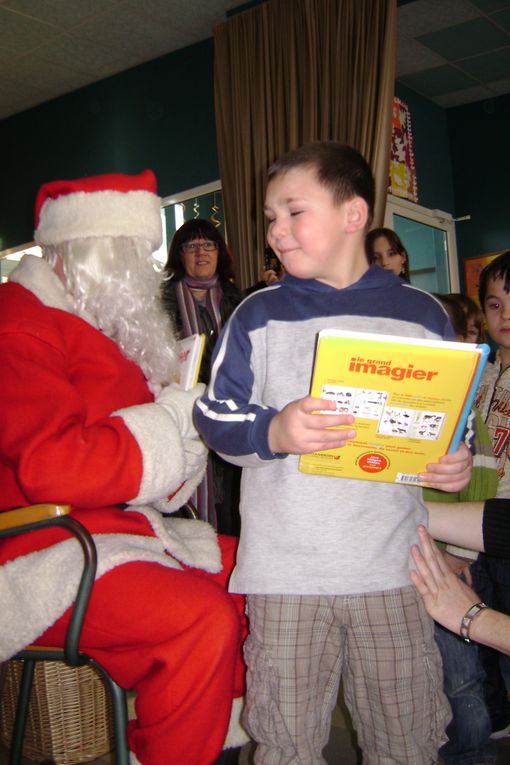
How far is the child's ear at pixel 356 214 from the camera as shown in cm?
135

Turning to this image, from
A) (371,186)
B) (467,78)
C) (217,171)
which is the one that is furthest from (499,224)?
(371,186)

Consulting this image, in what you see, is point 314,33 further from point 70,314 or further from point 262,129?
point 70,314

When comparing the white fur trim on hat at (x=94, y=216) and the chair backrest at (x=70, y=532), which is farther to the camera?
the white fur trim on hat at (x=94, y=216)

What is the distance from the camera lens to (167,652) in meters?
1.27

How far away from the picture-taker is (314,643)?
1201mm

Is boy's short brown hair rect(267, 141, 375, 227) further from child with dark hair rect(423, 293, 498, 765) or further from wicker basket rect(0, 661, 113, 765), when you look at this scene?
wicker basket rect(0, 661, 113, 765)

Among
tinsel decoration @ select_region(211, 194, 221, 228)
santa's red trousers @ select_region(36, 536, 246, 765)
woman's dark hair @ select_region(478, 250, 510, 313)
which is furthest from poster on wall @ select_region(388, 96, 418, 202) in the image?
santa's red trousers @ select_region(36, 536, 246, 765)

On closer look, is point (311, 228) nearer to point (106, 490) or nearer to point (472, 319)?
point (106, 490)

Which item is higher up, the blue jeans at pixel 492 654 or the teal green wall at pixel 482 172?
the teal green wall at pixel 482 172

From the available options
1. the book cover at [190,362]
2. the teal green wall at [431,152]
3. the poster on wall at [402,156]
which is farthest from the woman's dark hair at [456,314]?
the teal green wall at [431,152]

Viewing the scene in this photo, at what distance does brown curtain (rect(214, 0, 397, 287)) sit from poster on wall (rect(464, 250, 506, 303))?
290cm

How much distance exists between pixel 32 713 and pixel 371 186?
1740 mm

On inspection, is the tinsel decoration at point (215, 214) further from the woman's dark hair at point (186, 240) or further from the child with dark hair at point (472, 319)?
the child with dark hair at point (472, 319)

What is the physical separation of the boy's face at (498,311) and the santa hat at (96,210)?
3.56ft
